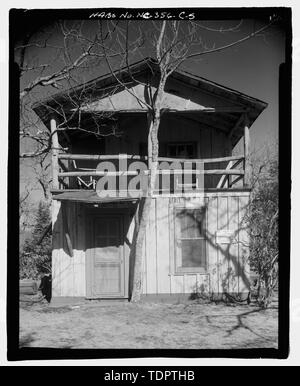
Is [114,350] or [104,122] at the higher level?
[104,122]

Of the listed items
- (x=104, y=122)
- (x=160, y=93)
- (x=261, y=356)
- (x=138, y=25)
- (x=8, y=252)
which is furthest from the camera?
(x=104, y=122)

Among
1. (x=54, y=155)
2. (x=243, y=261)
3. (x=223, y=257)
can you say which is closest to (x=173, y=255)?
(x=223, y=257)

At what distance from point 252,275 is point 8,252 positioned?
617 cm

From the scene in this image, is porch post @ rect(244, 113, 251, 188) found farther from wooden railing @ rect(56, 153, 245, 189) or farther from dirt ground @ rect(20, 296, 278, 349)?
dirt ground @ rect(20, 296, 278, 349)

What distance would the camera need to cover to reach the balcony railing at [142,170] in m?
8.93

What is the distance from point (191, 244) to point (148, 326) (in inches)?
103

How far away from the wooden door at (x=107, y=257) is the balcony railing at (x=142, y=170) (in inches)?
39.1

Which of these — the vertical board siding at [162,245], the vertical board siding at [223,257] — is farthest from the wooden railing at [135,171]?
the vertical board siding at [223,257]

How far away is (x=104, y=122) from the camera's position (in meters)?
10.1

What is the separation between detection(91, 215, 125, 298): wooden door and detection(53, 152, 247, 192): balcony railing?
99 centimetres

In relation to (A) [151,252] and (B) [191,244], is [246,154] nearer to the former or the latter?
(B) [191,244]

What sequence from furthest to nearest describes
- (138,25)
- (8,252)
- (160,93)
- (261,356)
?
1. (160,93)
2. (138,25)
3. (261,356)
4. (8,252)
